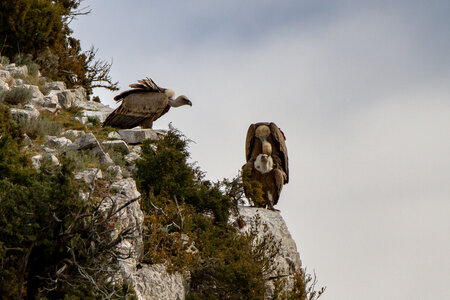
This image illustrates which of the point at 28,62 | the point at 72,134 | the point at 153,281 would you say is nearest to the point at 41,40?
the point at 28,62

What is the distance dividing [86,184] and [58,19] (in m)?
11.4

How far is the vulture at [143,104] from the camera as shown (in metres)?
18.1

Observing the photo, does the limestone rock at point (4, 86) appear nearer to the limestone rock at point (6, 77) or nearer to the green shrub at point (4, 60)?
the limestone rock at point (6, 77)

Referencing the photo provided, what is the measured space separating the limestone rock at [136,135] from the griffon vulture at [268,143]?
2026mm

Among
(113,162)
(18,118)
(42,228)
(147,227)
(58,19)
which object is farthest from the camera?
(58,19)

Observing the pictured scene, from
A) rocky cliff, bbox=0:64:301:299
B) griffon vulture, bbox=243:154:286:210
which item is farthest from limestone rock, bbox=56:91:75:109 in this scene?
griffon vulture, bbox=243:154:286:210

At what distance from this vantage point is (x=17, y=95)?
16781 millimetres

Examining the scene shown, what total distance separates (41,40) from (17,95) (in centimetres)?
470

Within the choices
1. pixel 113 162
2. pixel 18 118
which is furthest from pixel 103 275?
pixel 18 118

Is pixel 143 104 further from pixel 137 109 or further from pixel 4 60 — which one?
pixel 4 60

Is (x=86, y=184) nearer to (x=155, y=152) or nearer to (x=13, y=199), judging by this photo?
(x=13, y=199)

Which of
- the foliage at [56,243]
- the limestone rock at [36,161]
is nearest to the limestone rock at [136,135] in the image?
the limestone rock at [36,161]

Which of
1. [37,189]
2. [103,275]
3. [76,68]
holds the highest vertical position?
[76,68]

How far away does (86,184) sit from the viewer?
11039 mm
